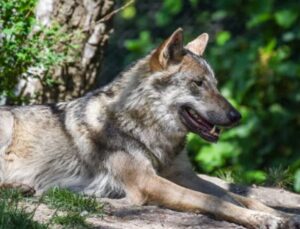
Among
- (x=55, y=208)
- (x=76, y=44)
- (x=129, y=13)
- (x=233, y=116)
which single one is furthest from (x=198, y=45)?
(x=129, y=13)

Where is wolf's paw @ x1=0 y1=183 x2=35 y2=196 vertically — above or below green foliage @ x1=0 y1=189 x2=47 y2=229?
below

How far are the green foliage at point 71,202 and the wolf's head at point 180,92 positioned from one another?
960 mm

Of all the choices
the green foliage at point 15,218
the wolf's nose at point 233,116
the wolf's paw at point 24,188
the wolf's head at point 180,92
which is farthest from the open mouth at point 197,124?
the green foliage at point 15,218

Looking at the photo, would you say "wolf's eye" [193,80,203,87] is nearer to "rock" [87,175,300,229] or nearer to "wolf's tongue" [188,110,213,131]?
"wolf's tongue" [188,110,213,131]

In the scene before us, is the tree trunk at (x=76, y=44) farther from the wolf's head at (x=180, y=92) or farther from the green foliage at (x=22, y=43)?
the wolf's head at (x=180, y=92)

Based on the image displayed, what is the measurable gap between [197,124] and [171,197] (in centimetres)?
62

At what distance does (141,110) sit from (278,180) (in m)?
1.55

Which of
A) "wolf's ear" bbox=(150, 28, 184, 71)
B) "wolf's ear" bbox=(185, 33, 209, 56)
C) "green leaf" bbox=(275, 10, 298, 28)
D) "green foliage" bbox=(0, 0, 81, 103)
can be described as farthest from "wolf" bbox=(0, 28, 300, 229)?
"green leaf" bbox=(275, 10, 298, 28)

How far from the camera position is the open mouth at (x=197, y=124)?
7332mm

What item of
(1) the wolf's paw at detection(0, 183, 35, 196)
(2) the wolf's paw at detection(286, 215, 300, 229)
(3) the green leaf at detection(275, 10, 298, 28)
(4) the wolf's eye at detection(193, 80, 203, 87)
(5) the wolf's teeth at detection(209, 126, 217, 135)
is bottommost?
(2) the wolf's paw at detection(286, 215, 300, 229)

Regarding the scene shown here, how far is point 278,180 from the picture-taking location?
8.40m

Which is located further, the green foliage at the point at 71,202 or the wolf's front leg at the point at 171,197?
the wolf's front leg at the point at 171,197

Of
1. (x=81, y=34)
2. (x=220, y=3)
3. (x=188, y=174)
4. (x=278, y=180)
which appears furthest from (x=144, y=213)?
(x=220, y=3)

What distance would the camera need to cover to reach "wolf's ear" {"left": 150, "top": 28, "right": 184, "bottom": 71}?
734 centimetres
